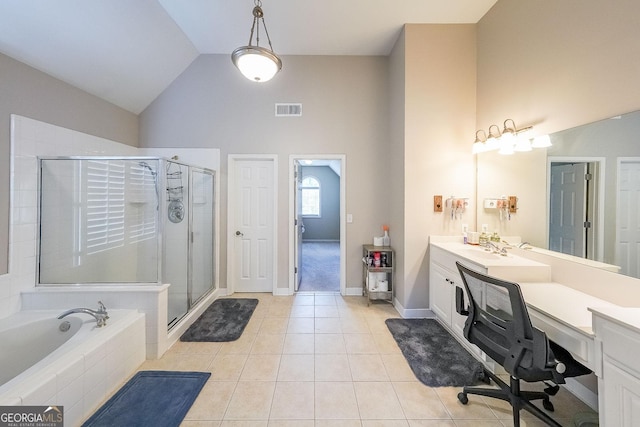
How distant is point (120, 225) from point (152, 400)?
6.47 ft

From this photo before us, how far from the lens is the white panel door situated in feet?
12.4

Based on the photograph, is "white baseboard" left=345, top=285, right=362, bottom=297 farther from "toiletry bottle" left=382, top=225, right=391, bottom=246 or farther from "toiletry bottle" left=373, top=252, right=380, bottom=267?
"toiletry bottle" left=382, top=225, right=391, bottom=246

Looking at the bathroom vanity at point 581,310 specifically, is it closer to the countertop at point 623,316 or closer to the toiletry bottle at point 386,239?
the countertop at point 623,316

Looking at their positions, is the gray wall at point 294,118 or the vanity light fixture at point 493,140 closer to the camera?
the vanity light fixture at point 493,140

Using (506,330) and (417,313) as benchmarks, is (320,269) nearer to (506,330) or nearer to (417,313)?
(417,313)

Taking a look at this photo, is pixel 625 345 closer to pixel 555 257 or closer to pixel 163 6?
pixel 555 257

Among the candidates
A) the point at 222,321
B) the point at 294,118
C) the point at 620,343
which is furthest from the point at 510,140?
the point at 222,321

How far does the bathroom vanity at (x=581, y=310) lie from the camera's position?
1.07m

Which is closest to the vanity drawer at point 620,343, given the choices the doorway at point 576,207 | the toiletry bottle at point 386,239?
the doorway at point 576,207

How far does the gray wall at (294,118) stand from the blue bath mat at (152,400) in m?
2.27

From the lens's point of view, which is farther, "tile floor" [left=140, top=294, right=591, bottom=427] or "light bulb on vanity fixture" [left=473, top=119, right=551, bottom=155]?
"light bulb on vanity fixture" [left=473, top=119, right=551, bottom=155]

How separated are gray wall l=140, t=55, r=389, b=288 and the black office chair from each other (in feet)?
6.76

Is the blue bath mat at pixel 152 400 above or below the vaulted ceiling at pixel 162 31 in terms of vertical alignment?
below

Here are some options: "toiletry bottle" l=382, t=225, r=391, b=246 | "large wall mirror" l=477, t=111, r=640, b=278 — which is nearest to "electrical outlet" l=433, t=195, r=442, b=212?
"large wall mirror" l=477, t=111, r=640, b=278
